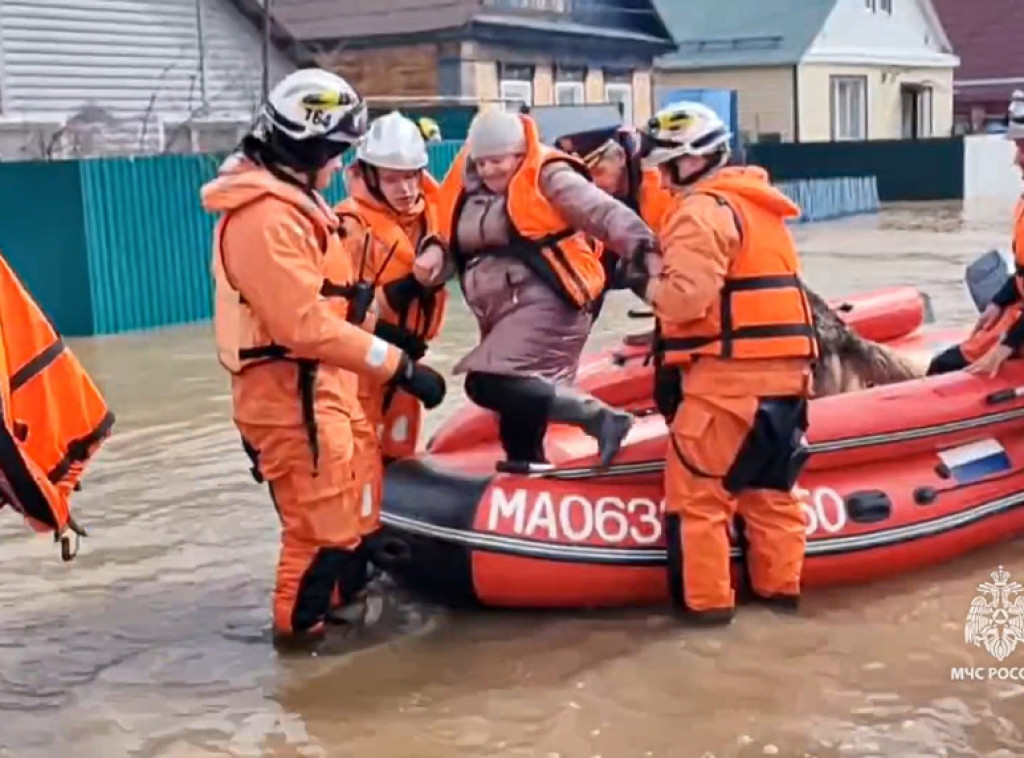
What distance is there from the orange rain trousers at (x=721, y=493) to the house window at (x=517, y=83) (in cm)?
2016

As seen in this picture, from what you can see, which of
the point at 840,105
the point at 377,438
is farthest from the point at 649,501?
the point at 840,105

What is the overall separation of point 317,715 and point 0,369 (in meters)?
1.42

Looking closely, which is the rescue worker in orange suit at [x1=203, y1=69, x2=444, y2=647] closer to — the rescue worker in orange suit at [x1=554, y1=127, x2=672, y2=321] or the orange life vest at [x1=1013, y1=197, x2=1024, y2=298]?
the rescue worker in orange suit at [x1=554, y1=127, x2=672, y2=321]

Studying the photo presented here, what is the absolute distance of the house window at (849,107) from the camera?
34656 mm

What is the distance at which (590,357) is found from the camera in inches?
292

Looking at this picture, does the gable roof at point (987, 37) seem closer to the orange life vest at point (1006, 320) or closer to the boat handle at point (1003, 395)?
the orange life vest at point (1006, 320)

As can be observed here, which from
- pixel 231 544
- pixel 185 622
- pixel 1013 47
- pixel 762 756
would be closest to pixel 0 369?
pixel 185 622

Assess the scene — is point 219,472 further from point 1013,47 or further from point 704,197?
point 1013,47

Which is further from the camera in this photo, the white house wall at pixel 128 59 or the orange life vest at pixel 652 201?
the white house wall at pixel 128 59

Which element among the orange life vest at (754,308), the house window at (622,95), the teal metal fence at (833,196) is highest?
the house window at (622,95)

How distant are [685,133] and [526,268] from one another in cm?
69

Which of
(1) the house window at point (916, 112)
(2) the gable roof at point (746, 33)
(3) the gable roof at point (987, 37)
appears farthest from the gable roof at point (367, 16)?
(3) the gable roof at point (987, 37)

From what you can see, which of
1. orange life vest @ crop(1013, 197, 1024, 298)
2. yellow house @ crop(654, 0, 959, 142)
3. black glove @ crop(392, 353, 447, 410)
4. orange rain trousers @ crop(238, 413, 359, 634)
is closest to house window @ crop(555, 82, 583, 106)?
yellow house @ crop(654, 0, 959, 142)

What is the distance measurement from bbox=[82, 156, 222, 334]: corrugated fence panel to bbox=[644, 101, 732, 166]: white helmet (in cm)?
899
